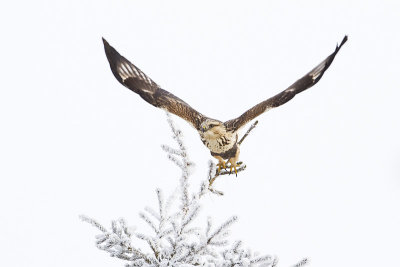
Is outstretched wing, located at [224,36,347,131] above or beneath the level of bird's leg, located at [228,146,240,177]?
above

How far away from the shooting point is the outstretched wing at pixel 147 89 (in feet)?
23.4

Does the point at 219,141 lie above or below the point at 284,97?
below

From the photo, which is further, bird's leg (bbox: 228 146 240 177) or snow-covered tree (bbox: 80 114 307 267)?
bird's leg (bbox: 228 146 240 177)

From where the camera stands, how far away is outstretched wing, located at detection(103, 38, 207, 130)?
7.14 metres

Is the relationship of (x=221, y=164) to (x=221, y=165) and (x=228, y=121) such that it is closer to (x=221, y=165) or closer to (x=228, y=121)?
(x=221, y=165)

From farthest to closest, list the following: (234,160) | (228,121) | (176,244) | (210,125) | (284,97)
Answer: (228,121)
(284,97)
(210,125)
(234,160)
(176,244)

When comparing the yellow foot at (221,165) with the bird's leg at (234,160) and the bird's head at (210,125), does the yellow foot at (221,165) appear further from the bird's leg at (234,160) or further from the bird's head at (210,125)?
the bird's head at (210,125)

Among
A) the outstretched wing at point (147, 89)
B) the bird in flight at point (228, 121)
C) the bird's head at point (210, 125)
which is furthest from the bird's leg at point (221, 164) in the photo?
the outstretched wing at point (147, 89)

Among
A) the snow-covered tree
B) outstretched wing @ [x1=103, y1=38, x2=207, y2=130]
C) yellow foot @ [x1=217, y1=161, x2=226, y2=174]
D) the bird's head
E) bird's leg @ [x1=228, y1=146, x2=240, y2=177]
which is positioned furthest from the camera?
outstretched wing @ [x1=103, y1=38, x2=207, y2=130]

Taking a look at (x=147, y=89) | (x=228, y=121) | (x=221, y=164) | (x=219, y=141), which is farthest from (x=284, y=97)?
(x=147, y=89)

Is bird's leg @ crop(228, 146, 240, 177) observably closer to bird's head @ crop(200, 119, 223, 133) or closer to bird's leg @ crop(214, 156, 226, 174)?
bird's leg @ crop(214, 156, 226, 174)

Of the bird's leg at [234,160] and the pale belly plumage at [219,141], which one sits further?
the pale belly plumage at [219,141]

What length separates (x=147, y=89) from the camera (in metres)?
7.77

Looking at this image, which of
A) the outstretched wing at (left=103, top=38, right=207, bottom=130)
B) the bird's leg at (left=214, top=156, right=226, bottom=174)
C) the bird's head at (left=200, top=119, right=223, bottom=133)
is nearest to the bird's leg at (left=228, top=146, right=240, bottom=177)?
the bird's leg at (left=214, top=156, right=226, bottom=174)
